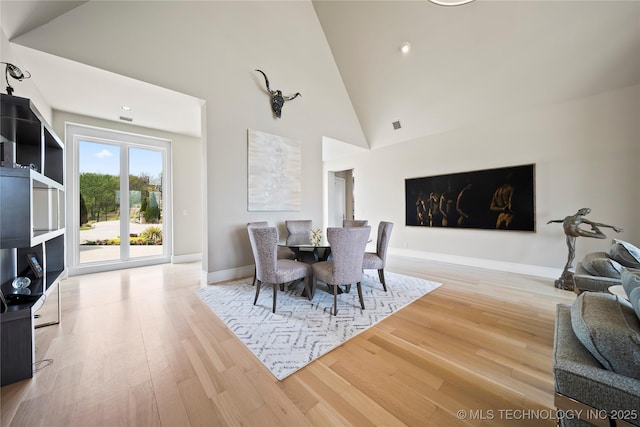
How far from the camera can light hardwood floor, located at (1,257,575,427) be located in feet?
4.23

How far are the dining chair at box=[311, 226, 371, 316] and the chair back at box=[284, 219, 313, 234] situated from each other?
5.63 ft

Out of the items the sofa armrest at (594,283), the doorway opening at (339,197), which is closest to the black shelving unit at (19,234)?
the sofa armrest at (594,283)

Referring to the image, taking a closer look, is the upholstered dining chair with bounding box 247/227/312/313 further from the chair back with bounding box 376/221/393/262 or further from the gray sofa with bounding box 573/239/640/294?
the gray sofa with bounding box 573/239/640/294

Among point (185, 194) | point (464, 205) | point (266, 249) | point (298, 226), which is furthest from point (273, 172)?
point (464, 205)

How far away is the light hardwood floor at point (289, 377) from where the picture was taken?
129cm

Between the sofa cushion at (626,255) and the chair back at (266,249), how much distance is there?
11.2 ft

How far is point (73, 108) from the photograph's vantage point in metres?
3.68

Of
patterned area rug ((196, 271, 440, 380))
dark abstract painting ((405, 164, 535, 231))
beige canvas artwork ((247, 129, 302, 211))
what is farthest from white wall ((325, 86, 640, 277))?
beige canvas artwork ((247, 129, 302, 211))

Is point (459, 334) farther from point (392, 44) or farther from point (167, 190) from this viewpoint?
point (167, 190)

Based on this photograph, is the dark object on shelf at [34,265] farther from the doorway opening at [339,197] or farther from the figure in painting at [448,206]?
the doorway opening at [339,197]

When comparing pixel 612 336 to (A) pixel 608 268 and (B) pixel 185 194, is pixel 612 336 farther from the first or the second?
(B) pixel 185 194

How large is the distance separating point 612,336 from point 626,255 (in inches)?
92.0

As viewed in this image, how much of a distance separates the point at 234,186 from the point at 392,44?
12.3 ft

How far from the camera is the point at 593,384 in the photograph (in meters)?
0.77
